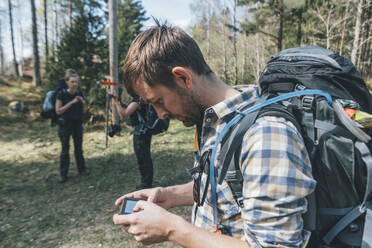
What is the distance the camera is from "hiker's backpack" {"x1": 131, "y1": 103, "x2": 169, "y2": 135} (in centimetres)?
429

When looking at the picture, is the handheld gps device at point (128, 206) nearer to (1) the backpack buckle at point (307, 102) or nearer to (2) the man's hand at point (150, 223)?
(2) the man's hand at point (150, 223)

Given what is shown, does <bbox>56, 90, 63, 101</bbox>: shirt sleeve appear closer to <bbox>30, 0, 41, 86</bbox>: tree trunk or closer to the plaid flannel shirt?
the plaid flannel shirt

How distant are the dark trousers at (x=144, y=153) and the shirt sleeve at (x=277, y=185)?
3.61 m

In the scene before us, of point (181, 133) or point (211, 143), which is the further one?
point (181, 133)

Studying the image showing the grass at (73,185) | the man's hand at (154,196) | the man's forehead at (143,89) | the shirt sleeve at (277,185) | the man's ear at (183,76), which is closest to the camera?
the shirt sleeve at (277,185)

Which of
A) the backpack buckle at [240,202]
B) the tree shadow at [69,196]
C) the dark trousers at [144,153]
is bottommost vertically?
the tree shadow at [69,196]

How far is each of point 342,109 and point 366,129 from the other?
0.13m

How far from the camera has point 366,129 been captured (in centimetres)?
95

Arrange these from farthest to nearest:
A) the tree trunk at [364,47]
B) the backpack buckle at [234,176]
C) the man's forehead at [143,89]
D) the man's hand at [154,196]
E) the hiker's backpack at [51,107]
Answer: the tree trunk at [364,47], the hiker's backpack at [51,107], the man's hand at [154,196], the man's forehead at [143,89], the backpack buckle at [234,176]

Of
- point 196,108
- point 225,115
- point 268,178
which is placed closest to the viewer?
point 268,178

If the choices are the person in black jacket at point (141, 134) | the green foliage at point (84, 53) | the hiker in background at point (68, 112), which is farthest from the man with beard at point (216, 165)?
the green foliage at point (84, 53)

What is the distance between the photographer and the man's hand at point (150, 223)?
1.03 meters

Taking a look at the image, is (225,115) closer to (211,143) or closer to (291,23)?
(211,143)

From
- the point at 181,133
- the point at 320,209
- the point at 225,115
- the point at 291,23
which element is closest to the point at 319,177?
the point at 320,209
